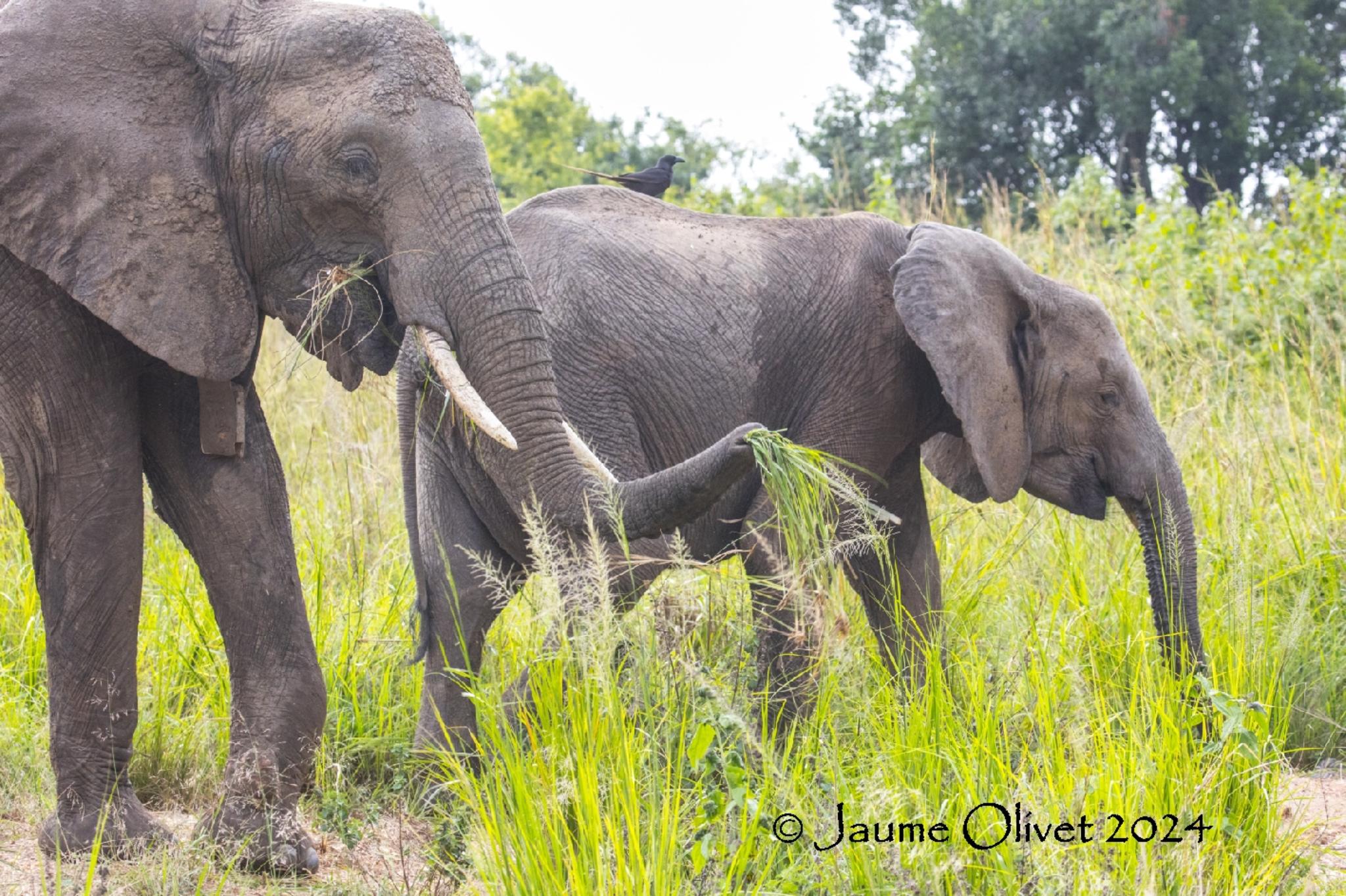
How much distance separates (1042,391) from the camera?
4984 millimetres

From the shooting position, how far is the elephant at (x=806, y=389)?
4398mm

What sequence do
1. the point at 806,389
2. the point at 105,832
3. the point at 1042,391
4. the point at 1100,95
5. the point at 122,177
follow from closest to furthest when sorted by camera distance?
the point at 122,177
the point at 105,832
the point at 806,389
the point at 1042,391
the point at 1100,95

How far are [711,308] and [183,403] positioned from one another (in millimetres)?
1697

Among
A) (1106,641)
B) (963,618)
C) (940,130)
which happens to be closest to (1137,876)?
(1106,641)

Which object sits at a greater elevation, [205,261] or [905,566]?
[205,261]

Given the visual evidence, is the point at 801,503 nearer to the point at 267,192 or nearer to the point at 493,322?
the point at 493,322

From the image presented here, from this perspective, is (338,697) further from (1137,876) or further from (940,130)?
(940,130)

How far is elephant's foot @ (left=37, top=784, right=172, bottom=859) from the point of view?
11.3 feet

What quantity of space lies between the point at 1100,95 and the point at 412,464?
14846 millimetres

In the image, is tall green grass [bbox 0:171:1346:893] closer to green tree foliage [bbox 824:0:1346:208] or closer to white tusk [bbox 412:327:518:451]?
white tusk [bbox 412:327:518:451]

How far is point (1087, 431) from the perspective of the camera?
4.99 meters

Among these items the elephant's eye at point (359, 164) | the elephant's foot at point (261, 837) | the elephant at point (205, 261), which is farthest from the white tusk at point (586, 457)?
the elephant's foot at point (261, 837)

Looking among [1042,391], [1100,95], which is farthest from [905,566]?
[1100,95]

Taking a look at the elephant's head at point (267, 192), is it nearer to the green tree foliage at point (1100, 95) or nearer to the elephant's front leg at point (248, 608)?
the elephant's front leg at point (248, 608)
